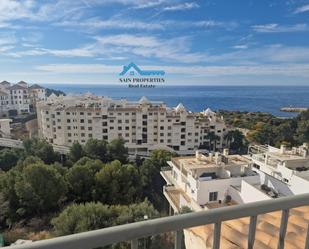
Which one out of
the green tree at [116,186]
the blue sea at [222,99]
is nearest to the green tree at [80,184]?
the green tree at [116,186]

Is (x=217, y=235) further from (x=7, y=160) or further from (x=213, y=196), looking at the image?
(x=7, y=160)

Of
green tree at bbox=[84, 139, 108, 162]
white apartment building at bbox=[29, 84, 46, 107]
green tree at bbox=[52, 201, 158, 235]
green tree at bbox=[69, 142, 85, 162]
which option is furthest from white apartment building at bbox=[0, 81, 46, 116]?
green tree at bbox=[52, 201, 158, 235]

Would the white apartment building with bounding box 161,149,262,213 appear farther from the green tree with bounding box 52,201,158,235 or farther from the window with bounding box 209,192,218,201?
the green tree with bounding box 52,201,158,235

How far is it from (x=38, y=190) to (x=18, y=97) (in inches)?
910

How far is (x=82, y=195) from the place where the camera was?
8367 millimetres

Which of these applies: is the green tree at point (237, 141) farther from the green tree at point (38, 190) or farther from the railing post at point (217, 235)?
the railing post at point (217, 235)

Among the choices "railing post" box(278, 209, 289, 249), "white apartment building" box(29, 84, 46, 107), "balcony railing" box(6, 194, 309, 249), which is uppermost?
"balcony railing" box(6, 194, 309, 249)

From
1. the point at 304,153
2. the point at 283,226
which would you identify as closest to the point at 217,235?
the point at 283,226

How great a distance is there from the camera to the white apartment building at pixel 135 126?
16.0 m

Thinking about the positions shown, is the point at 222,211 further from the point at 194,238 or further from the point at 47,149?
the point at 47,149

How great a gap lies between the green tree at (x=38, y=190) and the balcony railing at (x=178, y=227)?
776 centimetres

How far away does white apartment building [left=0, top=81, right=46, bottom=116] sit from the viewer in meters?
25.7

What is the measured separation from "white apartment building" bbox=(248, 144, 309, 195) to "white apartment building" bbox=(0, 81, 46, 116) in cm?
2465

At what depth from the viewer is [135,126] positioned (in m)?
16.3
